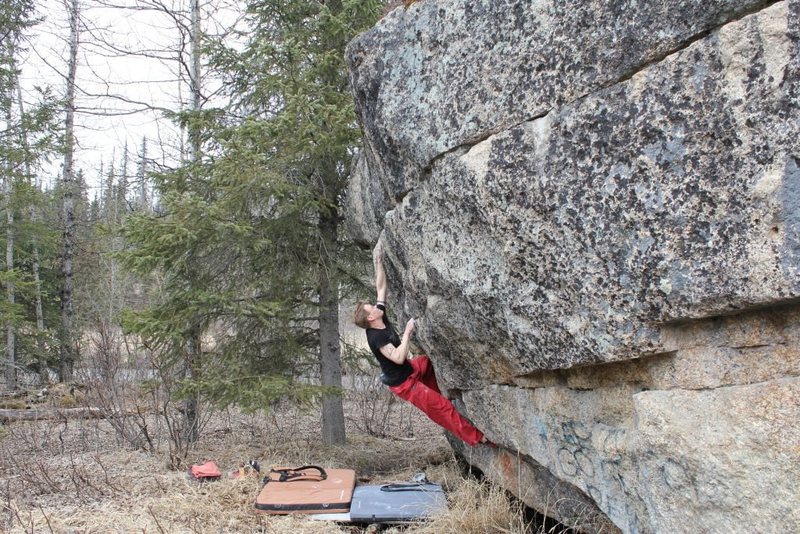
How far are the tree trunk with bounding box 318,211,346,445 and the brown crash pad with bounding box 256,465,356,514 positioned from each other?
6.18 ft

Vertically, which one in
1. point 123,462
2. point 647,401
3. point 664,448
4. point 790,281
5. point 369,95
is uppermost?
point 369,95

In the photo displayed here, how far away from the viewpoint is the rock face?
8.86ft

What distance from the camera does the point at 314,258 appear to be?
7809 millimetres

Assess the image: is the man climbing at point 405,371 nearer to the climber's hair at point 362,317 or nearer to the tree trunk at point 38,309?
the climber's hair at point 362,317

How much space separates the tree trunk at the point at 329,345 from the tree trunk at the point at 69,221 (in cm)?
890

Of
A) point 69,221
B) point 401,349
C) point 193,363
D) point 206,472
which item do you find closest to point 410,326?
point 401,349

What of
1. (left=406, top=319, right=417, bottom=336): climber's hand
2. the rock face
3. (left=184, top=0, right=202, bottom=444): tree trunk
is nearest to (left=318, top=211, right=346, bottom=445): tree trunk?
(left=184, top=0, right=202, bottom=444): tree trunk

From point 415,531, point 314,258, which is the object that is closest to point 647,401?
point 415,531

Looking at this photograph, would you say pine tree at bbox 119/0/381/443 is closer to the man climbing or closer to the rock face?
the man climbing

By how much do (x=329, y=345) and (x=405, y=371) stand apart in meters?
2.77

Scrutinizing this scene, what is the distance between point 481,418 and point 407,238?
159 cm

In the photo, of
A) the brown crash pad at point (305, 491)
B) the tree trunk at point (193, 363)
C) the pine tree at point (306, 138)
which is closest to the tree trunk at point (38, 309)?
the tree trunk at point (193, 363)

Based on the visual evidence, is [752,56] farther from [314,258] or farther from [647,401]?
[314,258]

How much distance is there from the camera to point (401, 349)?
17.3 feet
